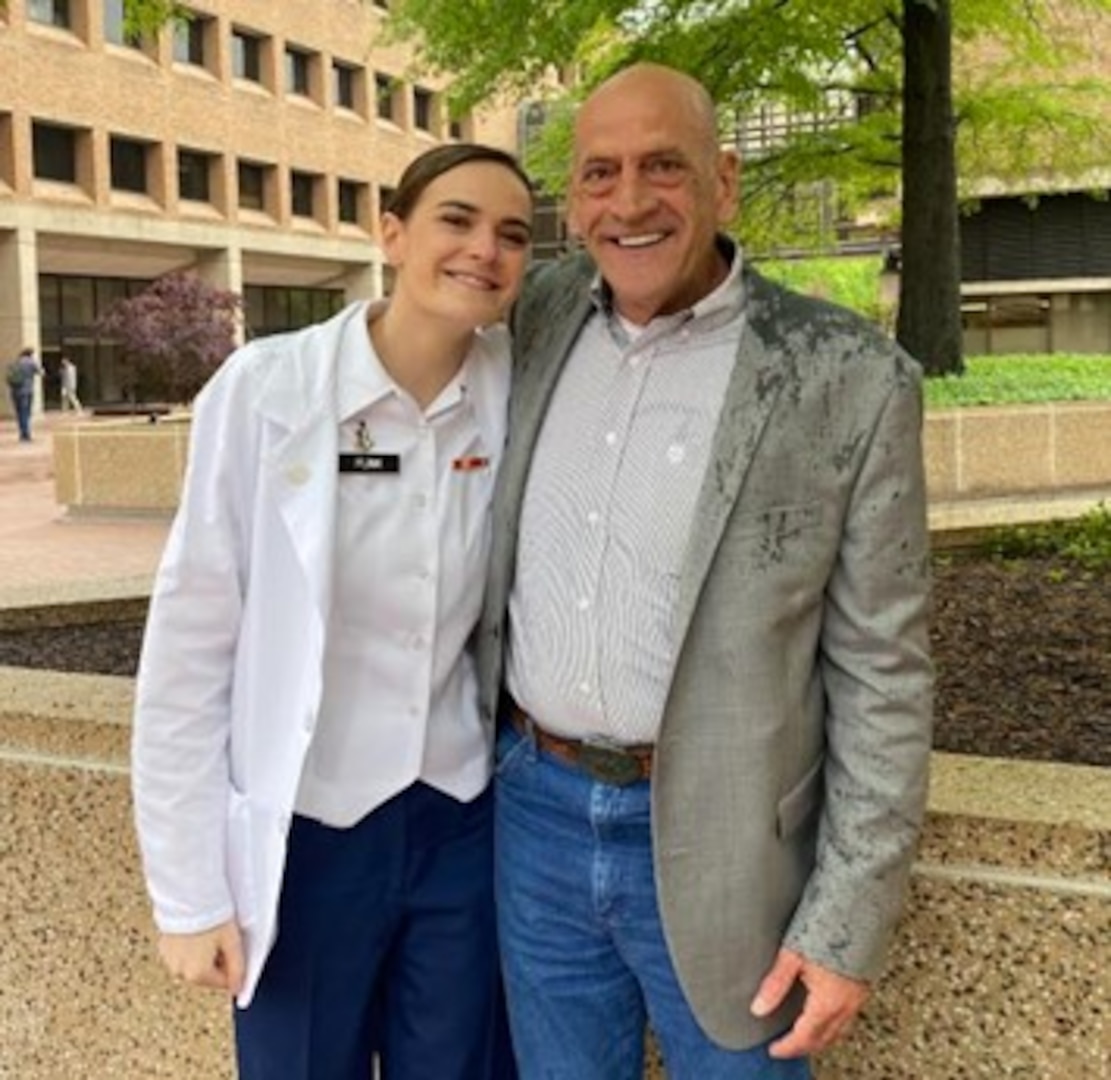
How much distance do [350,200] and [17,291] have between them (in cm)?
1574

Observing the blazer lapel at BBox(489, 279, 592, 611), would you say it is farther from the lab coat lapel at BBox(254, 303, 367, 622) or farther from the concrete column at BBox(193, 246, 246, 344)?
the concrete column at BBox(193, 246, 246, 344)

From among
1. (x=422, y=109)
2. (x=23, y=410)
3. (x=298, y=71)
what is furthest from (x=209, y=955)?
(x=422, y=109)

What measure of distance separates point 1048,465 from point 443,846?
37.8 ft

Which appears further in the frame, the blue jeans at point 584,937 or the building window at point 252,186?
the building window at point 252,186

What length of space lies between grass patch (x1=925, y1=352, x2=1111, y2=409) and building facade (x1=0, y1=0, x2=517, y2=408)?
20.4m

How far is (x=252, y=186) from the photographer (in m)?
46.3

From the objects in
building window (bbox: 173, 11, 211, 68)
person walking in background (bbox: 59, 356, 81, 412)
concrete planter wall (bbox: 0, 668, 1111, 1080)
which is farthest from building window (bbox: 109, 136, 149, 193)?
concrete planter wall (bbox: 0, 668, 1111, 1080)

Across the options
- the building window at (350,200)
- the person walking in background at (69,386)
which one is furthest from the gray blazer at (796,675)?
the building window at (350,200)

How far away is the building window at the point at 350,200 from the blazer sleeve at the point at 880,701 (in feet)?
164

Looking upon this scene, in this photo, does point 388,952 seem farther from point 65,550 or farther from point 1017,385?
point 1017,385

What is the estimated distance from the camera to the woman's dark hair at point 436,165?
2.31m

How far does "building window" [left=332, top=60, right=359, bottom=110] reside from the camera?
48938 mm

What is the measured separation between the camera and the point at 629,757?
2219mm

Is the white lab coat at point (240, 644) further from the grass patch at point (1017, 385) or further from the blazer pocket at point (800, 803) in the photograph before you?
the grass patch at point (1017, 385)
